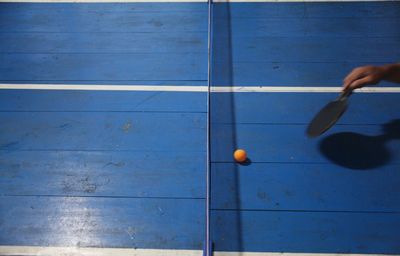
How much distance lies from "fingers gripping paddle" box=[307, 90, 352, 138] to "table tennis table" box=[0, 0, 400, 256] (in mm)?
225

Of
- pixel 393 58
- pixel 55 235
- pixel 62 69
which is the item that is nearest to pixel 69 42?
pixel 62 69

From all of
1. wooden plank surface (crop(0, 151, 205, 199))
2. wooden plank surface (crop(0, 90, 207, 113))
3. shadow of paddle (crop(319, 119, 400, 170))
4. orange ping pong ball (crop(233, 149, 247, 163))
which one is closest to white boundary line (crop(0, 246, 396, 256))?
wooden plank surface (crop(0, 151, 205, 199))

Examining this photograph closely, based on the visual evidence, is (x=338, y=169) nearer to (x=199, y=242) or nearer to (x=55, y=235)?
(x=199, y=242)

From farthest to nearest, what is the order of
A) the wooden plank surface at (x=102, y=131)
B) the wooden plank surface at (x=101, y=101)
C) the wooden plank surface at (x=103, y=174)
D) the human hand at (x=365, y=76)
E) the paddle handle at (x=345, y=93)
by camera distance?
the wooden plank surface at (x=101, y=101), the wooden plank surface at (x=102, y=131), the wooden plank surface at (x=103, y=174), the paddle handle at (x=345, y=93), the human hand at (x=365, y=76)

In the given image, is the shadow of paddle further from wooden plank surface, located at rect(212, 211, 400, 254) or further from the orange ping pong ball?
the orange ping pong ball

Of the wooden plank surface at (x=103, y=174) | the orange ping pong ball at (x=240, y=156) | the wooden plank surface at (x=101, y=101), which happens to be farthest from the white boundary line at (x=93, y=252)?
the wooden plank surface at (x=101, y=101)

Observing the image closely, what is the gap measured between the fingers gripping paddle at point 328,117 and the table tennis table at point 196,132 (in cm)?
22

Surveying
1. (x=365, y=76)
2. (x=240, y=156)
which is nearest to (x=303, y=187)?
(x=240, y=156)

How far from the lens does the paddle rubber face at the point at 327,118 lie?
142 inches

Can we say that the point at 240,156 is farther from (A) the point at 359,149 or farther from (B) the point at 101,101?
(B) the point at 101,101

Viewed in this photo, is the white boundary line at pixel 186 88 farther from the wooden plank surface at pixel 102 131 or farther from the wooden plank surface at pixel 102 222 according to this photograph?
the wooden plank surface at pixel 102 222

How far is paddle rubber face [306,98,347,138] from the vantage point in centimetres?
362

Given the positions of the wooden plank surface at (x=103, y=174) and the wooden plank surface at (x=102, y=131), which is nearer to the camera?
the wooden plank surface at (x=103, y=174)

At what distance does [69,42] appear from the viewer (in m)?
5.64
